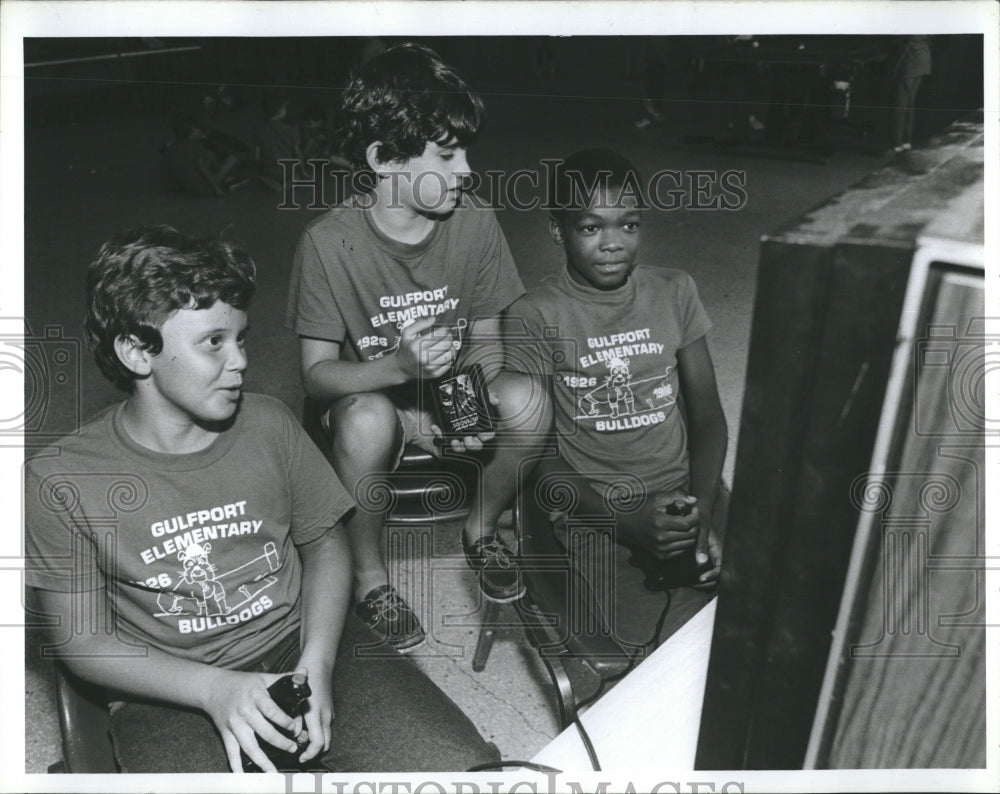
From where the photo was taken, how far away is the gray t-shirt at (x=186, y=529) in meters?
0.97

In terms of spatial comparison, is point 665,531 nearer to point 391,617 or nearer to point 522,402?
point 522,402

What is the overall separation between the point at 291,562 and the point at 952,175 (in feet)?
3.05

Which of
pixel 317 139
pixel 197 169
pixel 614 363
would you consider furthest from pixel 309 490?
pixel 197 169

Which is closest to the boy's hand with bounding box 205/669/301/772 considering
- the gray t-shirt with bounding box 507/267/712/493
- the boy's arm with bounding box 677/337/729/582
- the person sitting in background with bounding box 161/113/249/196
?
the gray t-shirt with bounding box 507/267/712/493

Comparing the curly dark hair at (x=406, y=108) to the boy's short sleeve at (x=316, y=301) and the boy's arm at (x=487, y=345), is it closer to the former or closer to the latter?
the boy's short sleeve at (x=316, y=301)

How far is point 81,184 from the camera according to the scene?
2.54 m

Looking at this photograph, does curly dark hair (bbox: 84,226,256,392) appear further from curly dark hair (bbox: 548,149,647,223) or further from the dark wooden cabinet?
the dark wooden cabinet

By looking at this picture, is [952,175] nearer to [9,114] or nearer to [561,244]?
[9,114]

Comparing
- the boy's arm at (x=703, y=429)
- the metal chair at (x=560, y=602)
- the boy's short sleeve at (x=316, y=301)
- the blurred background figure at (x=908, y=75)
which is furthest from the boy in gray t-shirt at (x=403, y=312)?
the blurred background figure at (x=908, y=75)

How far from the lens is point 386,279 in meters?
1.41

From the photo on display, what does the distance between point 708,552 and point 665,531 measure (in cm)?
9

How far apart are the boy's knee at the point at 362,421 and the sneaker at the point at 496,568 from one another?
248 millimetres

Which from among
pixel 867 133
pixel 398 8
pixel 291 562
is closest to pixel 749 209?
pixel 867 133

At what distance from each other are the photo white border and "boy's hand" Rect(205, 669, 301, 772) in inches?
1.3
